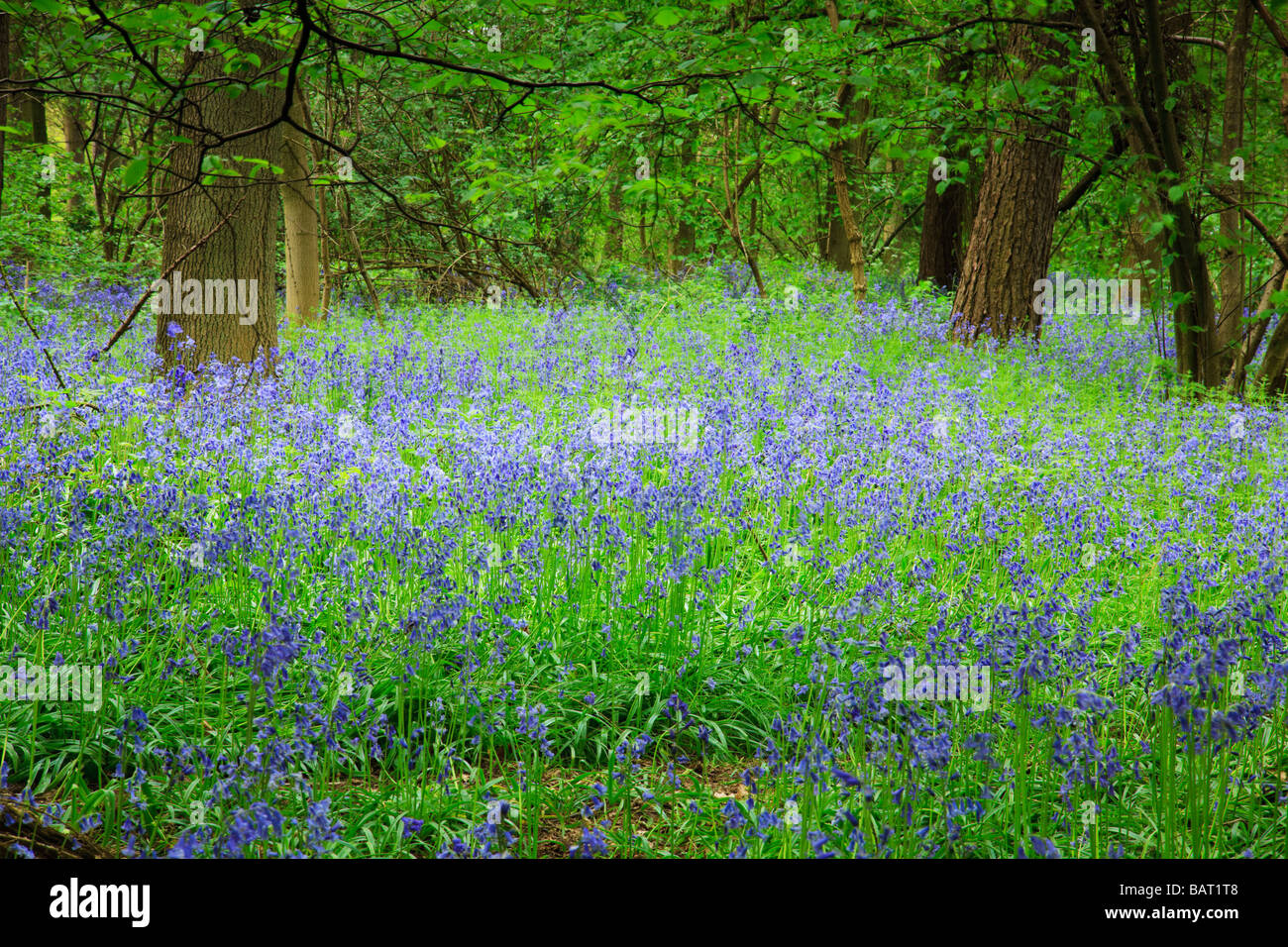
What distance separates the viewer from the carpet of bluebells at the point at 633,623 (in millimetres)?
2242

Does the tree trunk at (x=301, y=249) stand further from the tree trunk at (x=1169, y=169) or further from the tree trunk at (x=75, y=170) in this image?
the tree trunk at (x=1169, y=169)

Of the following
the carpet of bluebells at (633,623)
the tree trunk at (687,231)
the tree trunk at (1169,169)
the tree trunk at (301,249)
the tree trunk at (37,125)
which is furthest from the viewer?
the tree trunk at (37,125)

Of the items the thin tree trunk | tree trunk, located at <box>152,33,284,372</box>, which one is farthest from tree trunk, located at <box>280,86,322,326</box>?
the thin tree trunk

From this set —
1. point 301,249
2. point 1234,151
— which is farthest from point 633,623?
point 301,249

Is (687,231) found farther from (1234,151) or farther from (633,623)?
(633,623)

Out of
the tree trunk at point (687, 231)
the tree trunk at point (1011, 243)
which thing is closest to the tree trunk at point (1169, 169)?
the tree trunk at point (1011, 243)

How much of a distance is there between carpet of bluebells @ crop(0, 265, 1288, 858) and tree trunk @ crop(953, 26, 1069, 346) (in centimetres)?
315

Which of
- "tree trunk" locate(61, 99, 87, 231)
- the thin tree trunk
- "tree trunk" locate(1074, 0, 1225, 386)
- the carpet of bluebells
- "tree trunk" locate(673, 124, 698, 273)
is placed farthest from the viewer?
"tree trunk" locate(61, 99, 87, 231)

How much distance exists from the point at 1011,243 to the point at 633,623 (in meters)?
7.48

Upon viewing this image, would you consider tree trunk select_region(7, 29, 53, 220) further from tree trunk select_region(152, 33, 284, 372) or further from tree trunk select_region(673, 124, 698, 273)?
tree trunk select_region(673, 124, 698, 273)

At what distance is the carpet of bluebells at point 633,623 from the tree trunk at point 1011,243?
3152 mm

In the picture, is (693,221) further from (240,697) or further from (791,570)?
(240,697)

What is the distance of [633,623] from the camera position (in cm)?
353

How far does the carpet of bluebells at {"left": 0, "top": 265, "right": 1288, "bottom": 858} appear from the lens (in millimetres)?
2242
